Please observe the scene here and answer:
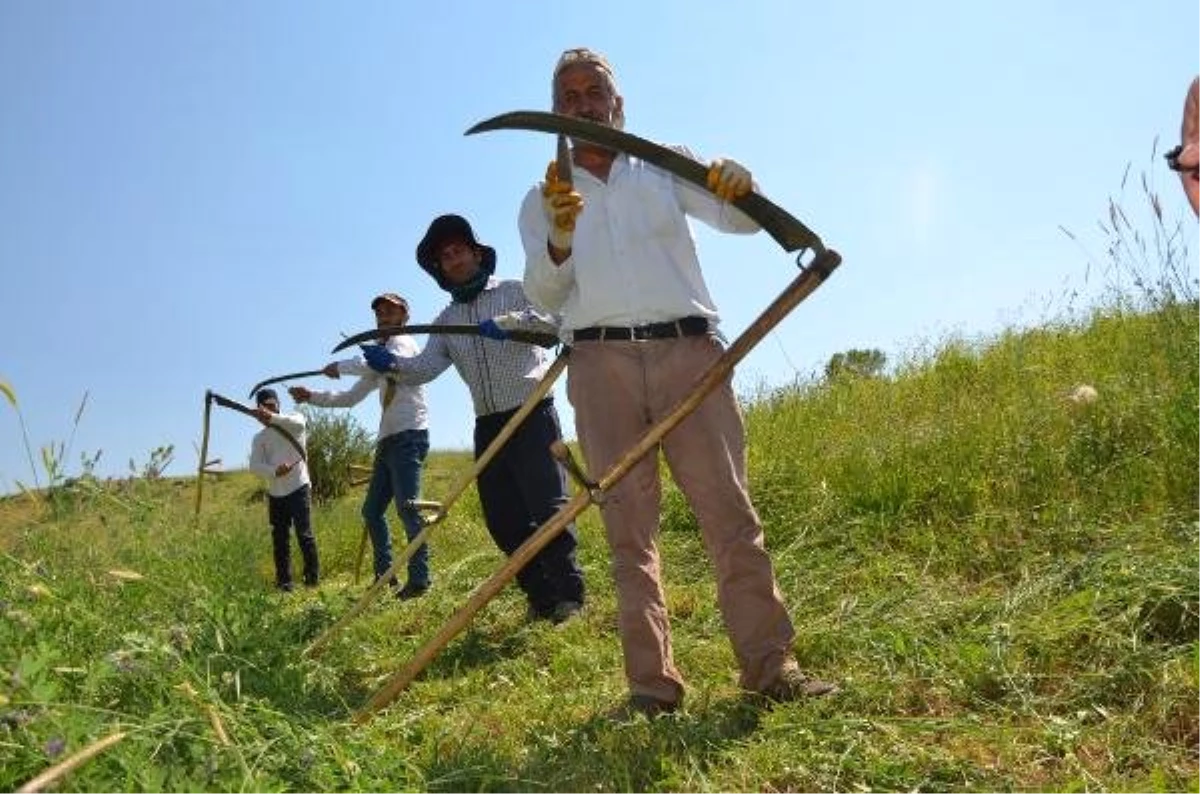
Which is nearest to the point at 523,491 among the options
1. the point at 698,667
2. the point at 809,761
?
the point at 698,667

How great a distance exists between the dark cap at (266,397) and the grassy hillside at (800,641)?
2.66 m

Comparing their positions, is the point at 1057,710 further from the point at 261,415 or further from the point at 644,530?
the point at 261,415

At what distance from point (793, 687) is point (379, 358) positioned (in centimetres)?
280

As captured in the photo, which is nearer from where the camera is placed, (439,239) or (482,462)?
(482,462)

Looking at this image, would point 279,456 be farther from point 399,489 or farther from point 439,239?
point 439,239

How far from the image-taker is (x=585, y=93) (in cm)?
286

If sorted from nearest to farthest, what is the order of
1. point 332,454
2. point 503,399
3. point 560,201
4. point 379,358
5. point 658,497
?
1. point 560,201
2. point 658,497
3. point 503,399
4. point 379,358
5. point 332,454

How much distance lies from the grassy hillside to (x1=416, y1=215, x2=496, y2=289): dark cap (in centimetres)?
166

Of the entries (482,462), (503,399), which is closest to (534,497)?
(503,399)

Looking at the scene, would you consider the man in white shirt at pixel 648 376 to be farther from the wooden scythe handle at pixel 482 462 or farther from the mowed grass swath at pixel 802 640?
the wooden scythe handle at pixel 482 462

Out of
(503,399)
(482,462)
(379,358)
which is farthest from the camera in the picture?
(379,358)

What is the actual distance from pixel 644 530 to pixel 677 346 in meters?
0.56

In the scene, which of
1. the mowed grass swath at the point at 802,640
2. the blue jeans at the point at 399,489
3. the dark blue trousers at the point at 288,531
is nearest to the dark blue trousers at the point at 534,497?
the mowed grass swath at the point at 802,640

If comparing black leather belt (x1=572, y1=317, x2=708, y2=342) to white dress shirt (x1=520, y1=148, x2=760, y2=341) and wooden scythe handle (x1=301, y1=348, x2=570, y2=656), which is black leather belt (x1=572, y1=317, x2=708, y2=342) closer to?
white dress shirt (x1=520, y1=148, x2=760, y2=341)
